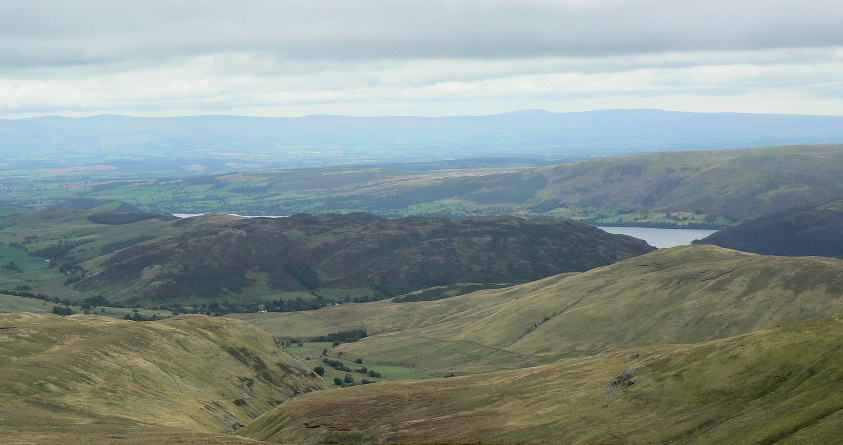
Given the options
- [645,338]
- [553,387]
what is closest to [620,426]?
[553,387]

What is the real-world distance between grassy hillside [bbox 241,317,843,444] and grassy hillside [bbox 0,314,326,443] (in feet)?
60.7

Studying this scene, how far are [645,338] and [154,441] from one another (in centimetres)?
13751

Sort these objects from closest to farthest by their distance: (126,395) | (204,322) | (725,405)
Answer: (725,405)
(126,395)
(204,322)

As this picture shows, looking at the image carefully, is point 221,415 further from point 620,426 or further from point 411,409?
point 620,426

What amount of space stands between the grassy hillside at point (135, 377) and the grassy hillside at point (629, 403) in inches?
728

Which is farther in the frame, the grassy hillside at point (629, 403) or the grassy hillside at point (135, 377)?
the grassy hillside at point (135, 377)

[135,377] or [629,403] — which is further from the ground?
[629,403]

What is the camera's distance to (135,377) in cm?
14112

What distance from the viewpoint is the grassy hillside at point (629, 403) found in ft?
249

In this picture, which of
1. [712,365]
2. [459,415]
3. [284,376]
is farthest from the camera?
[284,376]

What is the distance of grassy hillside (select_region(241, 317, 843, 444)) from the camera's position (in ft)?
249

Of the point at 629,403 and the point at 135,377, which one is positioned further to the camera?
the point at 135,377

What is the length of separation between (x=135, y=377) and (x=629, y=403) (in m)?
90.6

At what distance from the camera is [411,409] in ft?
396
